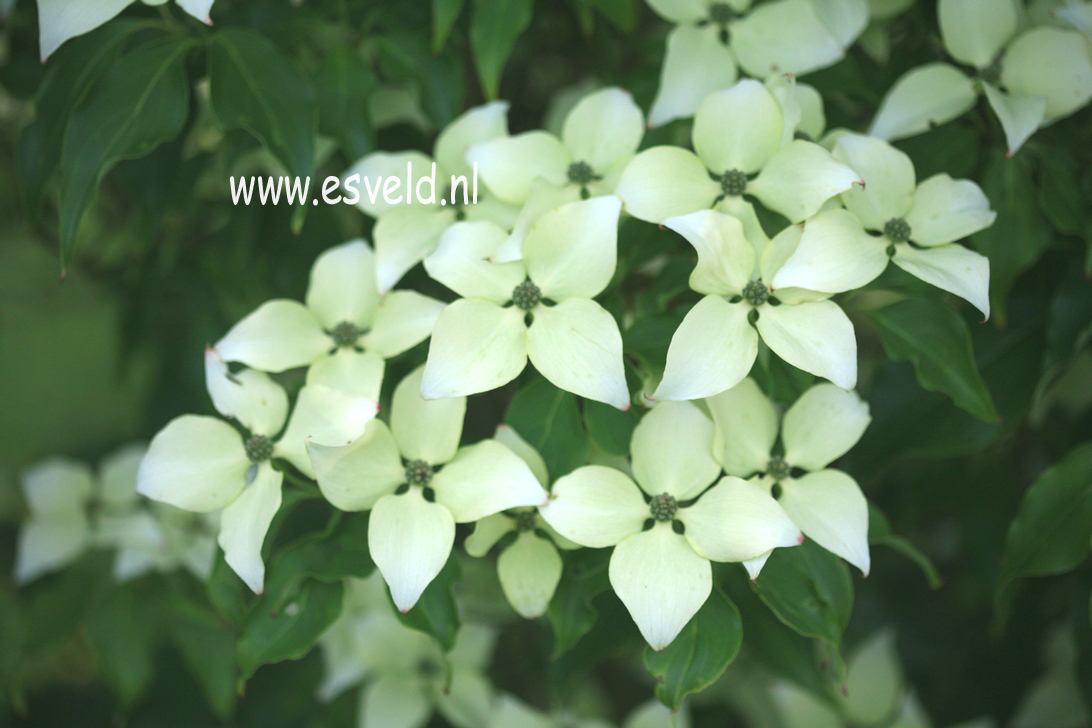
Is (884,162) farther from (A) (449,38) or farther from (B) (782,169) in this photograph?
(A) (449,38)

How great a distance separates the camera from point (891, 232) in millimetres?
570

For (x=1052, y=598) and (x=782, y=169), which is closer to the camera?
(x=782, y=169)

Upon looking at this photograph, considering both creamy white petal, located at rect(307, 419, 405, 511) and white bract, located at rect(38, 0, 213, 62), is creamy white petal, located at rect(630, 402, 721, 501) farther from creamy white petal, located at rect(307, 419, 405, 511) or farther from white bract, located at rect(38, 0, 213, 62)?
white bract, located at rect(38, 0, 213, 62)

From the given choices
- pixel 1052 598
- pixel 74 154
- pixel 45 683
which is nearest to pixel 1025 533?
pixel 1052 598

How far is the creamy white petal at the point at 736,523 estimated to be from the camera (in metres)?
0.50

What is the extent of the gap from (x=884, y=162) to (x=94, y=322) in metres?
1.66

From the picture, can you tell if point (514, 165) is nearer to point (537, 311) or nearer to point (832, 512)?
point (537, 311)

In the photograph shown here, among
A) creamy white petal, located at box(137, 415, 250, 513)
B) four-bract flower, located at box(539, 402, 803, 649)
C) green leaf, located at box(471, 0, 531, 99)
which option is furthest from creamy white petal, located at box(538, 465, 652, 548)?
green leaf, located at box(471, 0, 531, 99)

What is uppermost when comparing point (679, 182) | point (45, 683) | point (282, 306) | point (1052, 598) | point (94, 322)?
point (679, 182)

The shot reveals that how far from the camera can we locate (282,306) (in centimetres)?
61

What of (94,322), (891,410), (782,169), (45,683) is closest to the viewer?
(782,169)

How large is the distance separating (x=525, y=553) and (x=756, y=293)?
22 cm

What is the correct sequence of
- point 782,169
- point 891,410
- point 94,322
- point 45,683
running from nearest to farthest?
point 782,169, point 891,410, point 45,683, point 94,322

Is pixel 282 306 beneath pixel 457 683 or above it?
above
